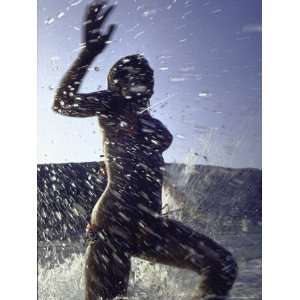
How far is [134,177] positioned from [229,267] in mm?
437

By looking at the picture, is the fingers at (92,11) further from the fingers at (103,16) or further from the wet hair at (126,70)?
the wet hair at (126,70)

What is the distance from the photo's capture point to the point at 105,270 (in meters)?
1.84

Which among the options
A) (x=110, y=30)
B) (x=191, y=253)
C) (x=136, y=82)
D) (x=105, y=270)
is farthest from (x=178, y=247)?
(x=110, y=30)

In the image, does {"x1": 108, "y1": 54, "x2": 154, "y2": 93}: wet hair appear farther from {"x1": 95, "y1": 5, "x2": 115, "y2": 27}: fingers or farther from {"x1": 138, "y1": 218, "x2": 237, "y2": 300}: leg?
{"x1": 138, "y1": 218, "x2": 237, "y2": 300}: leg

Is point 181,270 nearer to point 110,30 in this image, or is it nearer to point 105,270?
point 105,270

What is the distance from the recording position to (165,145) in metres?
1.79

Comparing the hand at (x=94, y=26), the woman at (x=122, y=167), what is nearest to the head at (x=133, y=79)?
the woman at (x=122, y=167)

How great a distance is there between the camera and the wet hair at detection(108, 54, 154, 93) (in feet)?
5.95

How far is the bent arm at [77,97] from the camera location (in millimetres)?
1857
